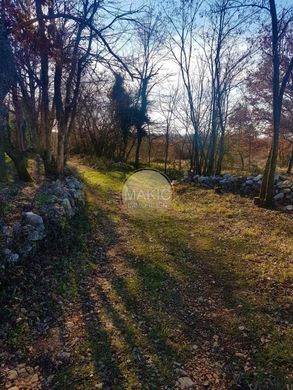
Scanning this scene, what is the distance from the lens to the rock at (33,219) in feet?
14.4

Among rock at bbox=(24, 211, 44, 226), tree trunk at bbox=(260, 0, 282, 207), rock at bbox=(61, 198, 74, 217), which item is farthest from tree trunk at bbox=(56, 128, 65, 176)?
tree trunk at bbox=(260, 0, 282, 207)

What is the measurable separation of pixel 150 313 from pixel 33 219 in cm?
216

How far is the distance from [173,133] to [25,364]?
20.4 metres

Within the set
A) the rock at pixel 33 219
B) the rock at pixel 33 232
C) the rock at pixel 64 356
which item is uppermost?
the rock at pixel 33 219

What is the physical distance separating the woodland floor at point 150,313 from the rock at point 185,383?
0.14 ft

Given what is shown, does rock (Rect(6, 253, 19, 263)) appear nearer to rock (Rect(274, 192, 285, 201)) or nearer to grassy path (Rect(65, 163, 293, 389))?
grassy path (Rect(65, 163, 293, 389))

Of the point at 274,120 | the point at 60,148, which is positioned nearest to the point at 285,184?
the point at 274,120

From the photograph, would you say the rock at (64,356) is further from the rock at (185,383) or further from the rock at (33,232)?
the rock at (33,232)

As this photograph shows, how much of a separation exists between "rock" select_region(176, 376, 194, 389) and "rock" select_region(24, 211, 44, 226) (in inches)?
113

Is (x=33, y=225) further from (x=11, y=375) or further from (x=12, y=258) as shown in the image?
(x=11, y=375)

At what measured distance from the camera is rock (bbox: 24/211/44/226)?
439 centimetres

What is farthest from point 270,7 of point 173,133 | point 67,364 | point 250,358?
point 173,133

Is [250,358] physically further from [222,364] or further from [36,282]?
[36,282]

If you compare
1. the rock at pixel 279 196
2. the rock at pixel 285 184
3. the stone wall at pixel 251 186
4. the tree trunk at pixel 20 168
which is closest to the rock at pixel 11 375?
the tree trunk at pixel 20 168
